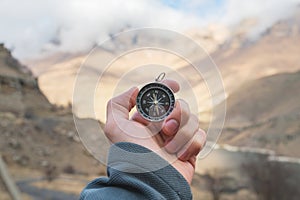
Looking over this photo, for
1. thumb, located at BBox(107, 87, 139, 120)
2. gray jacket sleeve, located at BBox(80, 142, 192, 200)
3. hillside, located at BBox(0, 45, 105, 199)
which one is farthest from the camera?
hillside, located at BBox(0, 45, 105, 199)

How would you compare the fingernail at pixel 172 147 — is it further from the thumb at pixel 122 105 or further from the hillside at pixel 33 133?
the hillside at pixel 33 133

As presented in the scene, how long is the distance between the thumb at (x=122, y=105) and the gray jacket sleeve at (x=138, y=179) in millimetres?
75

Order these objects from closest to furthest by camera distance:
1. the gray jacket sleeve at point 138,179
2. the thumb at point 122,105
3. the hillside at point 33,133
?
the gray jacket sleeve at point 138,179 → the thumb at point 122,105 → the hillside at point 33,133

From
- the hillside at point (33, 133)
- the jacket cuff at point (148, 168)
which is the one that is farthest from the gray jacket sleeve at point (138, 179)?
the hillside at point (33, 133)

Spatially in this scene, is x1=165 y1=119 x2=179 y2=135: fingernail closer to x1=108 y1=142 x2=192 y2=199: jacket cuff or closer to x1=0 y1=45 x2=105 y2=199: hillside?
x1=108 y1=142 x2=192 y2=199: jacket cuff

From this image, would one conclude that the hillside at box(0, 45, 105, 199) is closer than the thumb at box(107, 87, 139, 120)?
No

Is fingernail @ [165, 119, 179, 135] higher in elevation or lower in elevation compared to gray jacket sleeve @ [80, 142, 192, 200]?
higher

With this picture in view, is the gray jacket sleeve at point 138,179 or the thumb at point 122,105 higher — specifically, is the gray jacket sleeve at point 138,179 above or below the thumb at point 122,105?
below

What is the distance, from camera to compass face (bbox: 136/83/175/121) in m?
0.77

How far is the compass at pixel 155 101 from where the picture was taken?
0.77 m

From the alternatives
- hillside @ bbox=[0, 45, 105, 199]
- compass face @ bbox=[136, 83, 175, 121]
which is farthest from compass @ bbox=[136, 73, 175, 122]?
hillside @ bbox=[0, 45, 105, 199]

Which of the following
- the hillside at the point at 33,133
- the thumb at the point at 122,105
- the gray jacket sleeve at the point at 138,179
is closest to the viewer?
the gray jacket sleeve at the point at 138,179

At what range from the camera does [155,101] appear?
80cm

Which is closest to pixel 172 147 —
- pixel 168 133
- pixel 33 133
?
pixel 168 133
